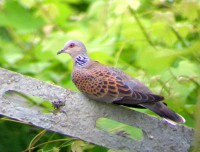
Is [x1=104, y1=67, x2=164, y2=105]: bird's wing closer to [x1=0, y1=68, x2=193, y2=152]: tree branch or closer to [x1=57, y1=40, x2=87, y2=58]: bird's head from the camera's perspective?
[x1=0, y1=68, x2=193, y2=152]: tree branch

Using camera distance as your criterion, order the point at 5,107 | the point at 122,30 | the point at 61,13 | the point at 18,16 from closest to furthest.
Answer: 1. the point at 5,107
2. the point at 122,30
3. the point at 18,16
4. the point at 61,13

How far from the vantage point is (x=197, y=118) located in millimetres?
2408

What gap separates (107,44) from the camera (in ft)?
16.2

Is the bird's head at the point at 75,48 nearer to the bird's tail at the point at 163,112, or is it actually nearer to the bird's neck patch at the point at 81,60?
the bird's neck patch at the point at 81,60

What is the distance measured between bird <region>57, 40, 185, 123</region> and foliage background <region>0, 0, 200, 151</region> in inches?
4.4

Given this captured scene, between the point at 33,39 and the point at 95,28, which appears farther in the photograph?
the point at 33,39

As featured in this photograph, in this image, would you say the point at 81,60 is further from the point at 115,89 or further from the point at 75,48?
the point at 115,89

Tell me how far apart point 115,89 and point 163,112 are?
20cm

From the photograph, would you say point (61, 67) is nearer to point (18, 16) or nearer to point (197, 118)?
point (18, 16)

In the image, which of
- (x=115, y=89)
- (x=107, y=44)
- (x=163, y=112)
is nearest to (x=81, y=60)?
(x=115, y=89)

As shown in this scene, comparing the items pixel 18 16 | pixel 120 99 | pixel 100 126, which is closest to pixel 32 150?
pixel 100 126

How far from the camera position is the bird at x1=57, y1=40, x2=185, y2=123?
3115mm

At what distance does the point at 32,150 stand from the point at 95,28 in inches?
57.7

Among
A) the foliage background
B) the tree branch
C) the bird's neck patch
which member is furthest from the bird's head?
the tree branch
